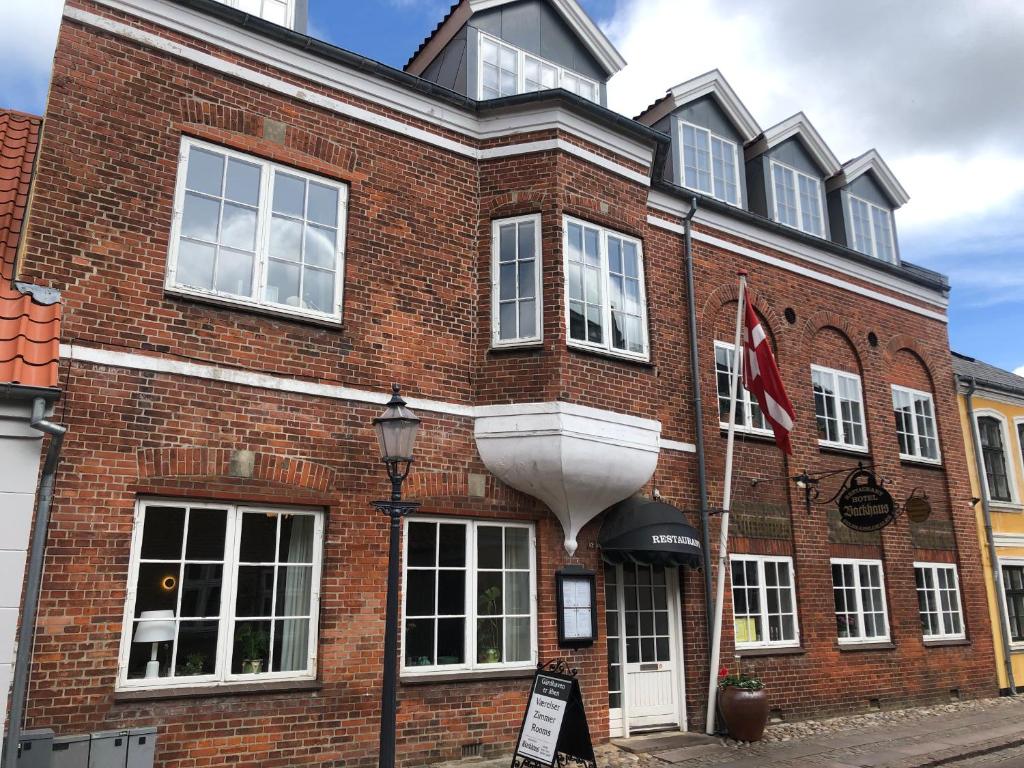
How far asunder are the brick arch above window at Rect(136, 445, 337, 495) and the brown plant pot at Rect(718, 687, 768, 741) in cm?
615

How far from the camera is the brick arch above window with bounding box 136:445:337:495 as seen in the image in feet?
25.9

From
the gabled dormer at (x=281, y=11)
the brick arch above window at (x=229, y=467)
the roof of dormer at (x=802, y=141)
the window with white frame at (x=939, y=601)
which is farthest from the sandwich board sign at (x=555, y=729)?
the roof of dormer at (x=802, y=141)

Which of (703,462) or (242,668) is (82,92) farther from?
(703,462)

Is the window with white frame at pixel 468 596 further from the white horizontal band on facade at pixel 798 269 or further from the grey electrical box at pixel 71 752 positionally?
the white horizontal band on facade at pixel 798 269

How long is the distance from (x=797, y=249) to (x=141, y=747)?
504 inches

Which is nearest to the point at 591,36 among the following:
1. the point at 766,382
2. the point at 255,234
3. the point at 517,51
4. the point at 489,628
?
the point at 517,51

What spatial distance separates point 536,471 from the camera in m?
9.83

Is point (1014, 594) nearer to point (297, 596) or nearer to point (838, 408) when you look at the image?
point (838, 408)

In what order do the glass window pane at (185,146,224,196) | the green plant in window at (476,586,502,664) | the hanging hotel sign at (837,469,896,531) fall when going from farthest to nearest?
the hanging hotel sign at (837,469,896,531) < the green plant in window at (476,586,502,664) < the glass window pane at (185,146,224,196)

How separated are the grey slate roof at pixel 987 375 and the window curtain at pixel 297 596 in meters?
14.4

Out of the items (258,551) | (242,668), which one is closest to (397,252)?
(258,551)

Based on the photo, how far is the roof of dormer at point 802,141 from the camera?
49.6 ft

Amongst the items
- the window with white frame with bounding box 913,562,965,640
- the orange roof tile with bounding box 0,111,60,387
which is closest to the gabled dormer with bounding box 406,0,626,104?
the orange roof tile with bounding box 0,111,60,387

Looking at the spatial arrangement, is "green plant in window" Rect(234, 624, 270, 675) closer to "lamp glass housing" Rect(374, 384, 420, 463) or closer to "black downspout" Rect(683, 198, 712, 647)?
"lamp glass housing" Rect(374, 384, 420, 463)
